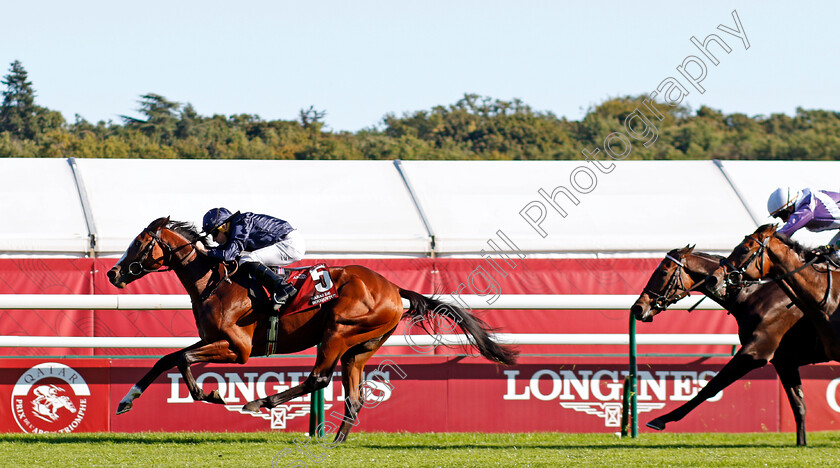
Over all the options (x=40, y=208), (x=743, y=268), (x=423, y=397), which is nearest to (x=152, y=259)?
(x=423, y=397)

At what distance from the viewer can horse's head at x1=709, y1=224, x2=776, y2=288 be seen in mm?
6105

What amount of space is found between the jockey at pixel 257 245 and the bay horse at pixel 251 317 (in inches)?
4.7

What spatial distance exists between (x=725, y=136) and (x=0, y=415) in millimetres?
34810

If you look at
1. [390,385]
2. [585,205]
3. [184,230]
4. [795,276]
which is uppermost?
[585,205]

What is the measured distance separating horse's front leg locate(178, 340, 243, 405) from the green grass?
356 mm

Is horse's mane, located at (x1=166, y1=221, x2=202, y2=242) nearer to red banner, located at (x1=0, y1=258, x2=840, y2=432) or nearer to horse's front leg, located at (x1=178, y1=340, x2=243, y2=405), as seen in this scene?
horse's front leg, located at (x1=178, y1=340, x2=243, y2=405)

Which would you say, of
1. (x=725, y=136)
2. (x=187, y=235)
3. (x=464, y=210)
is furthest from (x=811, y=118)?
(x=187, y=235)

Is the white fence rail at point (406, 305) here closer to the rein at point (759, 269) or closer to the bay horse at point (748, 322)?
the bay horse at point (748, 322)

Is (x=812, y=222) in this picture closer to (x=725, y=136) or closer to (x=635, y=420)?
(x=635, y=420)

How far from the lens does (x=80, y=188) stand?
8805 mm

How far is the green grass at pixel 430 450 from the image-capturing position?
5445 mm

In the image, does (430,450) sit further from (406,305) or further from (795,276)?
(795,276)

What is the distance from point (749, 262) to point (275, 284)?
9.92ft

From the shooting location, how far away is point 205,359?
5914mm
